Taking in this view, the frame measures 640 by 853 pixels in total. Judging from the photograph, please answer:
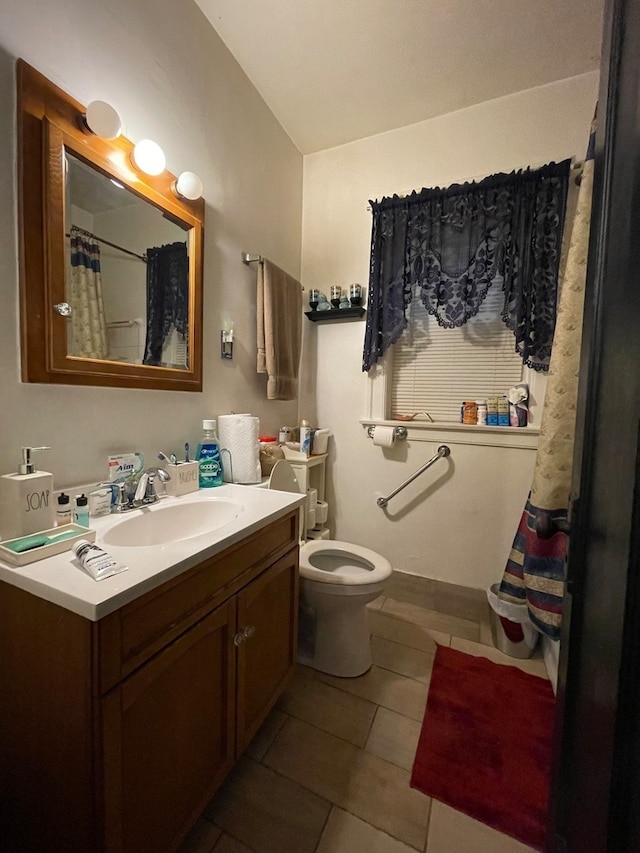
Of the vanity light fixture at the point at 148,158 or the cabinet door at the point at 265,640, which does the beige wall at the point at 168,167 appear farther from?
the cabinet door at the point at 265,640

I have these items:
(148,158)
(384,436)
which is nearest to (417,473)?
(384,436)

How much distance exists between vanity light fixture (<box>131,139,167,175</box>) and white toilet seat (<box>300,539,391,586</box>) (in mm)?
1536

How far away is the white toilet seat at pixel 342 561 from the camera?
56.2 inches

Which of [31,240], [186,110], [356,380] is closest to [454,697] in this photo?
[356,380]

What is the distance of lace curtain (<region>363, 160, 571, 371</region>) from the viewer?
171 cm

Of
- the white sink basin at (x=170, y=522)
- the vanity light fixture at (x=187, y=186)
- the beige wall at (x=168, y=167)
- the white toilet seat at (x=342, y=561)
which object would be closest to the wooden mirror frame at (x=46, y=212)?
the beige wall at (x=168, y=167)

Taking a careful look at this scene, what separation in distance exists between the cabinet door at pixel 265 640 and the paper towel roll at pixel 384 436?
1.02 metres

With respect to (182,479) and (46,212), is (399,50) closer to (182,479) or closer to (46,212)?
(46,212)

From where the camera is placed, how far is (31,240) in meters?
0.89

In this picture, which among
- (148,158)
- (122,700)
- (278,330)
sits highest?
(148,158)

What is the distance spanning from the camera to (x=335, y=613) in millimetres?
1453

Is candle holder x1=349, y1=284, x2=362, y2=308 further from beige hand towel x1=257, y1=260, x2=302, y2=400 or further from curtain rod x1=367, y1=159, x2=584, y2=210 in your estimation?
curtain rod x1=367, y1=159, x2=584, y2=210

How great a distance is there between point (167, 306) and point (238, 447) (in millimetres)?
619

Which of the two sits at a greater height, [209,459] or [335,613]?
[209,459]
